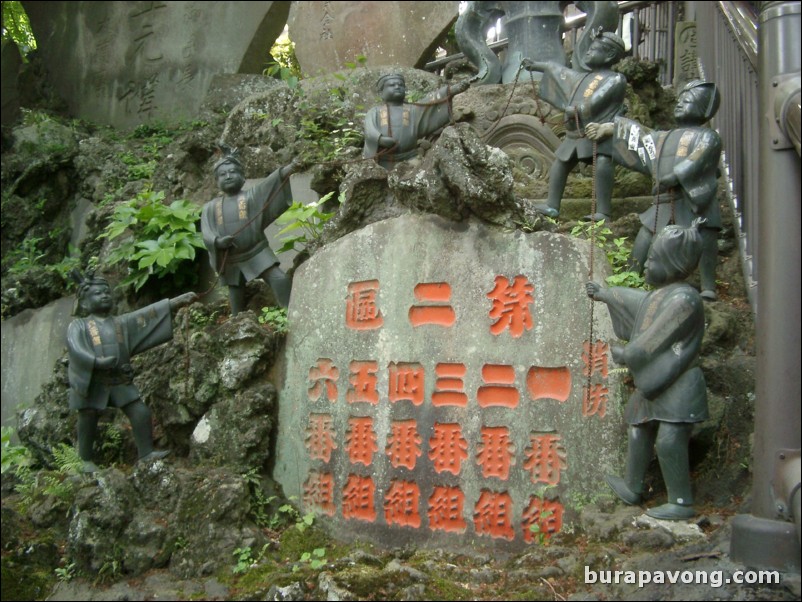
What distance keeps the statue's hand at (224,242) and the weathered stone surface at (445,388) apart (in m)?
0.76

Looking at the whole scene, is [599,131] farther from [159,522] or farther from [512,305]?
[159,522]

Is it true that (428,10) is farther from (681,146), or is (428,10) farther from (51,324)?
(51,324)

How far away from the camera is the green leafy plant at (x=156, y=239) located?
27.7 ft

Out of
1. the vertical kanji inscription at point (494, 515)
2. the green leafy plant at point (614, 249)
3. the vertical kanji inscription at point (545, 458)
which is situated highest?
the green leafy plant at point (614, 249)

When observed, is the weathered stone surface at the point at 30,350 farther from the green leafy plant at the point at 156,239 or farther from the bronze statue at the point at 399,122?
the bronze statue at the point at 399,122

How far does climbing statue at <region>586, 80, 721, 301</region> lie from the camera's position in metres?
5.70

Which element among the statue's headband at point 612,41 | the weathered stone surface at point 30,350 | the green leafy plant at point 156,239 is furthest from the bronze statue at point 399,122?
the weathered stone surface at point 30,350

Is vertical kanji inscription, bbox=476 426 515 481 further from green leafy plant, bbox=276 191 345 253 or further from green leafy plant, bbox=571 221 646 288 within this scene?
green leafy plant, bbox=276 191 345 253

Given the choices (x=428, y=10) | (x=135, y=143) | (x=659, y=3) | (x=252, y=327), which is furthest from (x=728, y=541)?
(x=659, y=3)

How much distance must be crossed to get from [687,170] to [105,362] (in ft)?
14.5

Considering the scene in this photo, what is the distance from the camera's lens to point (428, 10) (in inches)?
385

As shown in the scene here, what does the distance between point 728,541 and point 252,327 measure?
3.71 meters

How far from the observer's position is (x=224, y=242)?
7004mm

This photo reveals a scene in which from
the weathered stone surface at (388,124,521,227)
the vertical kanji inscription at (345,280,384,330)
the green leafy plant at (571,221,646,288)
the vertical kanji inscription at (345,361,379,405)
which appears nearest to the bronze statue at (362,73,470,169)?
the weathered stone surface at (388,124,521,227)
